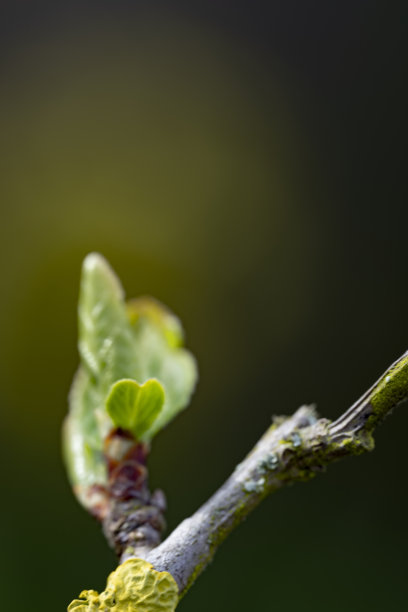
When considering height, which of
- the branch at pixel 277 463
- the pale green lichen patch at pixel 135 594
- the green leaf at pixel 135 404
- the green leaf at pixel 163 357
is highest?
the green leaf at pixel 163 357

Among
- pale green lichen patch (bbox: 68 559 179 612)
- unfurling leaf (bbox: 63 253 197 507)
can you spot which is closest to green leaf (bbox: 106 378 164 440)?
unfurling leaf (bbox: 63 253 197 507)

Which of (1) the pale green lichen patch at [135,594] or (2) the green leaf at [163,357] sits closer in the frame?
(1) the pale green lichen patch at [135,594]

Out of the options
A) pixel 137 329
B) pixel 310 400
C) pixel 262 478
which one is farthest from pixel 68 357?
pixel 262 478

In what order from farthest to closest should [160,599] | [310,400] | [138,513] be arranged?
[310,400]
[138,513]
[160,599]

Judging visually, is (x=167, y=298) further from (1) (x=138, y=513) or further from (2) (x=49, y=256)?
(1) (x=138, y=513)

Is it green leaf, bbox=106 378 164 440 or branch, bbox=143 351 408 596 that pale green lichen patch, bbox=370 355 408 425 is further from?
green leaf, bbox=106 378 164 440

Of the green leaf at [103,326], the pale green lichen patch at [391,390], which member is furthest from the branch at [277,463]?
the green leaf at [103,326]

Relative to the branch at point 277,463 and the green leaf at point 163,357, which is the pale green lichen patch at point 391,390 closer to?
the branch at point 277,463
